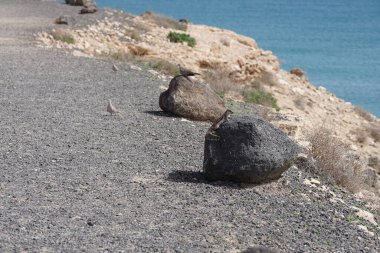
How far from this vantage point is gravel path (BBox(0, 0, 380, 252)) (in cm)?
813

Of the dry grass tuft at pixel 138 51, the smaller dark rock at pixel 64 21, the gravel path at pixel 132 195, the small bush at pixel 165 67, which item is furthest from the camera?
the smaller dark rock at pixel 64 21

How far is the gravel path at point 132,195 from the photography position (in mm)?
8133

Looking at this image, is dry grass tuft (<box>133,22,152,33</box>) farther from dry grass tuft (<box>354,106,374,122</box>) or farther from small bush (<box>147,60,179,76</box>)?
dry grass tuft (<box>354,106,374,122</box>)

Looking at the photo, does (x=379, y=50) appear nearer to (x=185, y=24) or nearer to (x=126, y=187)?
(x=185, y=24)

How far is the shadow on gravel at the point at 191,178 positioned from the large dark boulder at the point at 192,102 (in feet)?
11.5

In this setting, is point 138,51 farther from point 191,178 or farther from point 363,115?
point 191,178

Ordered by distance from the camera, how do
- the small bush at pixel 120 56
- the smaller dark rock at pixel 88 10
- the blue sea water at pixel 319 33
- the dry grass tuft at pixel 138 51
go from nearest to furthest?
the small bush at pixel 120 56
the dry grass tuft at pixel 138 51
the smaller dark rock at pixel 88 10
the blue sea water at pixel 319 33

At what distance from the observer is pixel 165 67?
1981cm

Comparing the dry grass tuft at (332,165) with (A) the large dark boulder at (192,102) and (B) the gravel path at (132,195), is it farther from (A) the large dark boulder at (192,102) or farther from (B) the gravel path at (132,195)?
(A) the large dark boulder at (192,102)

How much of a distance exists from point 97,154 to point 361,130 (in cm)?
1242

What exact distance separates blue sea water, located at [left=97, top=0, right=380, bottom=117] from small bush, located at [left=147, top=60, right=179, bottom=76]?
47.5ft

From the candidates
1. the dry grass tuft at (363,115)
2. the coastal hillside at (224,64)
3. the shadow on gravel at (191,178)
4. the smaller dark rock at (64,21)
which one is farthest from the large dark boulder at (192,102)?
the dry grass tuft at (363,115)

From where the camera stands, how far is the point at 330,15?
80.5 meters

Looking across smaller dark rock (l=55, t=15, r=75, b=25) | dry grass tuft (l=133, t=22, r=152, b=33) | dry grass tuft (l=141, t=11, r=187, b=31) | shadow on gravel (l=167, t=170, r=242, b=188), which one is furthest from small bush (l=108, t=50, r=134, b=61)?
shadow on gravel (l=167, t=170, r=242, b=188)
